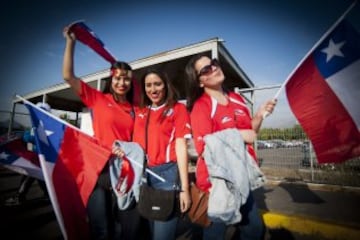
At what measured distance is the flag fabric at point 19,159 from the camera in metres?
2.67

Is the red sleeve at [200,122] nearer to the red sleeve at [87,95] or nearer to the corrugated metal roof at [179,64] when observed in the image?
the red sleeve at [87,95]

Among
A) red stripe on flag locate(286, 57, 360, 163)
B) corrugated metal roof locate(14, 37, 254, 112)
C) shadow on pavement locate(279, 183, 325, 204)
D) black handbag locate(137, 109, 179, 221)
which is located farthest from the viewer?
corrugated metal roof locate(14, 37, 254, 112)

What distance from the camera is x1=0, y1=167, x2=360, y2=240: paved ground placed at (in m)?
2.82

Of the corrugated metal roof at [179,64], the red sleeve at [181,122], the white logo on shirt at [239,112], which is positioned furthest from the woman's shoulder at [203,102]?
the corrugated metal roof at [179,64]

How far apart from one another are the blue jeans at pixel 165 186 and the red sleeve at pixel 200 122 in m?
0.25

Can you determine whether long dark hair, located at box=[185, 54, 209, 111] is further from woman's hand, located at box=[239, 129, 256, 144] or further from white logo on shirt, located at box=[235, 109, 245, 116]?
woman's hand, located at box=[239, 129, 256, 144]

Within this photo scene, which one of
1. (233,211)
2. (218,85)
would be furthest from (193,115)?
(233,211)

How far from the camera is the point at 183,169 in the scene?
1532 millimetres

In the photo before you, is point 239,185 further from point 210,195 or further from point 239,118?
point 239,118

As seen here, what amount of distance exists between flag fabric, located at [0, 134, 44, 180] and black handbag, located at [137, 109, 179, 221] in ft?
6.35

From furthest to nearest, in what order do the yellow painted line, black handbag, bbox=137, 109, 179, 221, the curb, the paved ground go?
the curb
the paved ground
the yellow painted line
black handbag, bbox=137, 109, 179, 221

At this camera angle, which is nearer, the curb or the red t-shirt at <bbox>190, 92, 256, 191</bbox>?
the red t-shirt at <bbox>190, 92, 256, 191</bbox>

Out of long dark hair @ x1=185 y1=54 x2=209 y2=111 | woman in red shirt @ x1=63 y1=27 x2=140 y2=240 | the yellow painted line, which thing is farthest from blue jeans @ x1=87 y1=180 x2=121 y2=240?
the yellow painted line

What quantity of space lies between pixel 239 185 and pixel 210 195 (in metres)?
0.21
